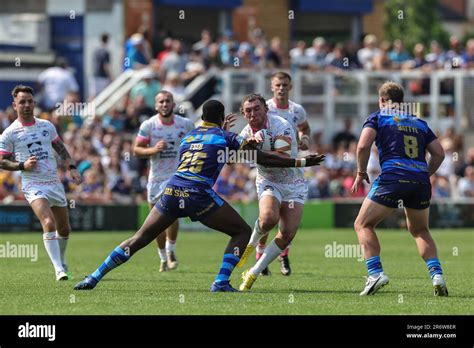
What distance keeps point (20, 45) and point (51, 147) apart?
869 inches

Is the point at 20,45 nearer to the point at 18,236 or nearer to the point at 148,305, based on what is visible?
the point at 18,236

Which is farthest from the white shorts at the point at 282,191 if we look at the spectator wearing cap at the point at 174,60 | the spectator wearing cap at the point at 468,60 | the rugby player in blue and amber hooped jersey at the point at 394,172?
the spectator wearing cap at the point at 468,60

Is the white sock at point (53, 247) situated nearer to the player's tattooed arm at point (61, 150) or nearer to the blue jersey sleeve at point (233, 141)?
the player's tattooed arm at point (61, 150)

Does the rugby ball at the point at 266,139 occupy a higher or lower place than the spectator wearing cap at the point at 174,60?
lower

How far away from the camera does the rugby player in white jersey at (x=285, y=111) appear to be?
1695cm

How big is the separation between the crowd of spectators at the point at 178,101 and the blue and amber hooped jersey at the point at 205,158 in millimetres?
16040

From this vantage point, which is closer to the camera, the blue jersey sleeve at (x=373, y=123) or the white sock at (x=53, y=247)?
the blue jersey sleeve at (x=373, y=123)

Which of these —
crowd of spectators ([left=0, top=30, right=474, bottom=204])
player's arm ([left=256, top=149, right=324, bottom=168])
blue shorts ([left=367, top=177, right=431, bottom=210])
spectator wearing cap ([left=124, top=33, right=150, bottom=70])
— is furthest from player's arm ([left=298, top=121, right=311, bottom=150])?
spectator wearing cap ([left=124, top=33, right=150, bottom=70])

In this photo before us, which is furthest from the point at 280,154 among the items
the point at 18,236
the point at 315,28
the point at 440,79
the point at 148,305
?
the point at 315,28

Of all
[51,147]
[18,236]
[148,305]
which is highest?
[51,147]

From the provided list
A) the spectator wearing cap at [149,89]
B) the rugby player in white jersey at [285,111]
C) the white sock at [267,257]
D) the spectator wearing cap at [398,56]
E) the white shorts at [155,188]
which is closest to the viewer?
the white sock at [267,257]

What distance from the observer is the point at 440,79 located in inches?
1373
